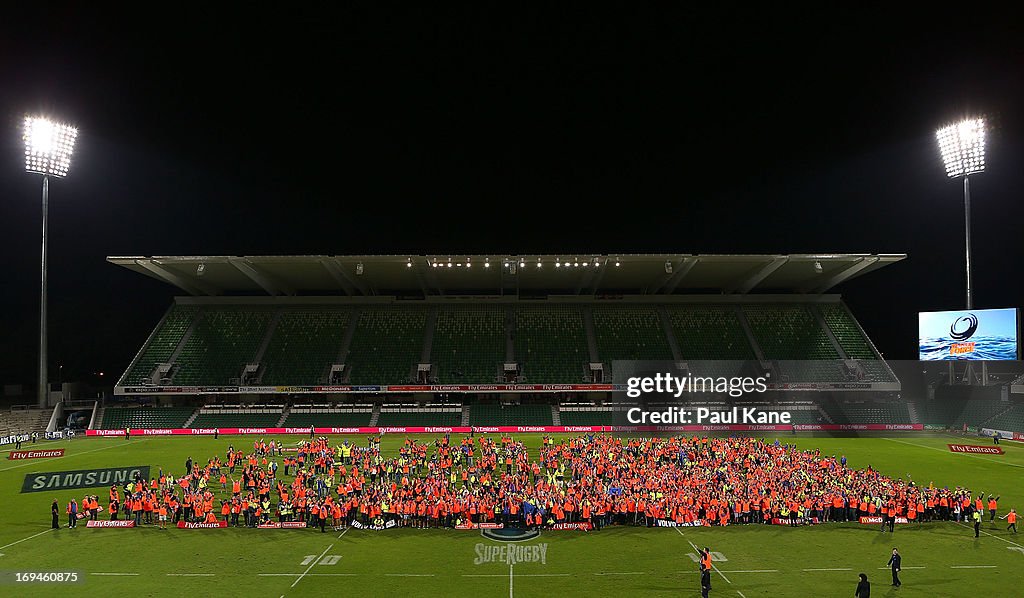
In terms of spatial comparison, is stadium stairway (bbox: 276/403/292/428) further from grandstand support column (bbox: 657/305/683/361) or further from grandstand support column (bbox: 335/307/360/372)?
grandstand support column (bbox: 657/305/683/361)

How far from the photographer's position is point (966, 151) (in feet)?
162

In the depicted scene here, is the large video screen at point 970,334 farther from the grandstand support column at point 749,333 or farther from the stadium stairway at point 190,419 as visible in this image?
the stadium stairway at point 190,419

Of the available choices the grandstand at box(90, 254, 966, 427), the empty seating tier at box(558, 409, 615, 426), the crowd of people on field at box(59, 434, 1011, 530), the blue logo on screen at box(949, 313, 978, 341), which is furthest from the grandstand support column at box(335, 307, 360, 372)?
the blue logo on screen at box(949, 313, 978, 341)

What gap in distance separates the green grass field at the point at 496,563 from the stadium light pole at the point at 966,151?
34.3m

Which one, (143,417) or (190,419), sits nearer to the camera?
(143,417)

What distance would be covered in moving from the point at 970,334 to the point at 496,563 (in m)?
45.7

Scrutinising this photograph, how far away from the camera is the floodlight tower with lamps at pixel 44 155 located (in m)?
47.2

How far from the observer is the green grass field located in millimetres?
14789

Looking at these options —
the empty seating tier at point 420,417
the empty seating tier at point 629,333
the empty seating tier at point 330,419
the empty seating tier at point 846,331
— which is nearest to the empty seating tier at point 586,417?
the empty seating tier at point 629,333

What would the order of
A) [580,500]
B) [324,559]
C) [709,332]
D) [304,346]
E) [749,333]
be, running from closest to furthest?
1. [324,559]
2. [580,500]
3. [304,346]
4. [749,333]
5. [709,332]

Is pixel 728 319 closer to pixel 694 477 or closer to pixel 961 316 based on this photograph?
pixel 961 316

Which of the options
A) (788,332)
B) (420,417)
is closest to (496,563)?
(420,417)

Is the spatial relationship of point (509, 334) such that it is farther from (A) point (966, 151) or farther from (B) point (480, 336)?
(A) point (966, 151)

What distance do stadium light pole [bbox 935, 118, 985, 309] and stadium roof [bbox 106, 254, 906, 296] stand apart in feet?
18.9
